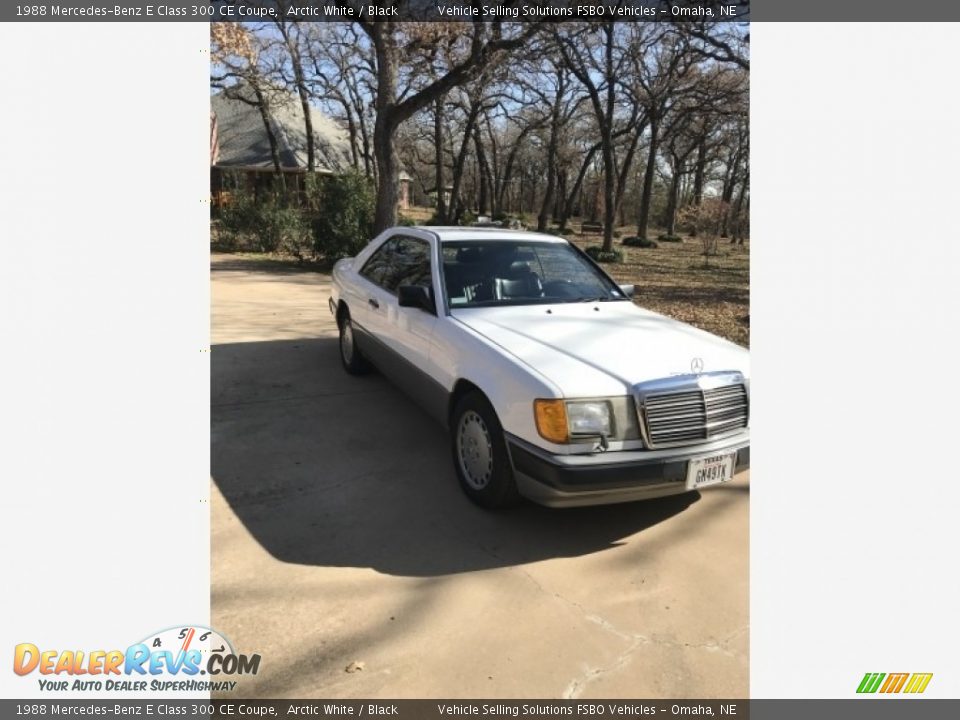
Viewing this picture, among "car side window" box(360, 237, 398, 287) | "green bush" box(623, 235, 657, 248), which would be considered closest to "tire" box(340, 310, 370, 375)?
"car side window" box(360, 237, 398, 287)

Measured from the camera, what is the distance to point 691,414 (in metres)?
3.18

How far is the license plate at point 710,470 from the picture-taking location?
3154 millimetres

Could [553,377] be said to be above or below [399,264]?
below

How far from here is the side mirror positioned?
166 inches

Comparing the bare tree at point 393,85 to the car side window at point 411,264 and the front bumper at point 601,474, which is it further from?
the front bumper at point 601,474

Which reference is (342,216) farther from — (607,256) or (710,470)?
(710,470)

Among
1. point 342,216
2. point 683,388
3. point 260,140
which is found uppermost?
point 260,140

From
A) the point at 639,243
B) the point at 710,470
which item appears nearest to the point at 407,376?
the point at 710,470

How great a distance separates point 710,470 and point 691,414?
11.8 inches

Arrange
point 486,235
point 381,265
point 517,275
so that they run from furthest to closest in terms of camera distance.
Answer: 1. point 381,265
2. point 486,235
3. point 517,275

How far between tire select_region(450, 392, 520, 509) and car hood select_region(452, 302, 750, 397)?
0.38m

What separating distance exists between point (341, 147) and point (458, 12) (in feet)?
91.8

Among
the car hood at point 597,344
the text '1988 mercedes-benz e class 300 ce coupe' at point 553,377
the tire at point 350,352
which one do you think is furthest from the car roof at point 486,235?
the tire at point 350,352

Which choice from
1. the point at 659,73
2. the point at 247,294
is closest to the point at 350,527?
the point at 247,294
